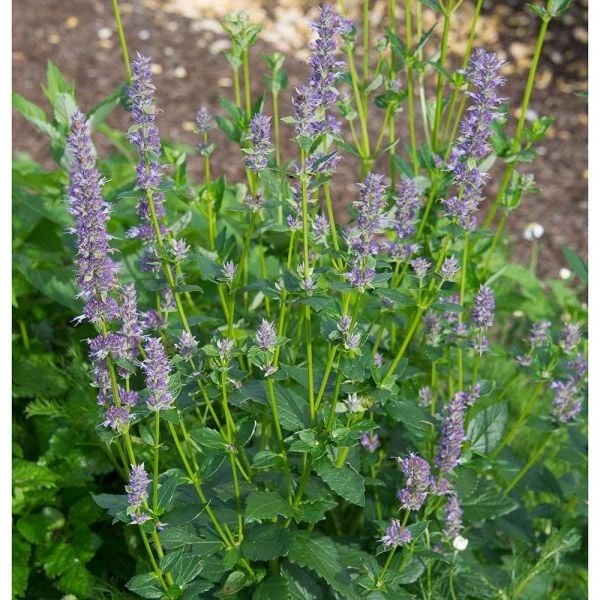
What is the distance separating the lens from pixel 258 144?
1733 millimetres

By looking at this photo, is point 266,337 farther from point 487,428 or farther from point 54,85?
point 54,85

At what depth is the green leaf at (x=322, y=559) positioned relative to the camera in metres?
1.90

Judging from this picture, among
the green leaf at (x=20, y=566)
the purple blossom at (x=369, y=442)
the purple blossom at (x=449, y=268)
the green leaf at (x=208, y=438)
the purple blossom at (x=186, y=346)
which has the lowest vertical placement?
the green leaf at (x=20, y=566)

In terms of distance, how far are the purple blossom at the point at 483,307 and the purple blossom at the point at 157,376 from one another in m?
0.76

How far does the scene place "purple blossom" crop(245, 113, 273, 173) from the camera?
170 centimetres

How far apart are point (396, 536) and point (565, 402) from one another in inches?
26.8

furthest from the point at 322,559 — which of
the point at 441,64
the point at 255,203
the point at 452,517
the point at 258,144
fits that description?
the point at 441,64

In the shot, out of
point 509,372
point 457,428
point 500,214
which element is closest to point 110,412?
point 457,428

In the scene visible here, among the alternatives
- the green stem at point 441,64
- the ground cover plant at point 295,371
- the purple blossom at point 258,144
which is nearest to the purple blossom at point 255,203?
the ground cover plant at point 295,371

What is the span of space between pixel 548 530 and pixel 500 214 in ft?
9.67

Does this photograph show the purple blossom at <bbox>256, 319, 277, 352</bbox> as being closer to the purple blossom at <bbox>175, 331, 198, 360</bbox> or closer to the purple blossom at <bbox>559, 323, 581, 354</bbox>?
the purple blossom at <bbox>175, 331, 198, 360</bbox>

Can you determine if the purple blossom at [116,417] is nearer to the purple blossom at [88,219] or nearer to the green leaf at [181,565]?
the purple blossom at [88,219]

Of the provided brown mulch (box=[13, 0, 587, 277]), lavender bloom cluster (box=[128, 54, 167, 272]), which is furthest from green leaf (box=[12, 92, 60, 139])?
brown mulch (box=[13, 0, 587, 277])

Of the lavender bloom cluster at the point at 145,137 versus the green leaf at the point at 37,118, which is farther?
the green leaf at the point at 37,118
